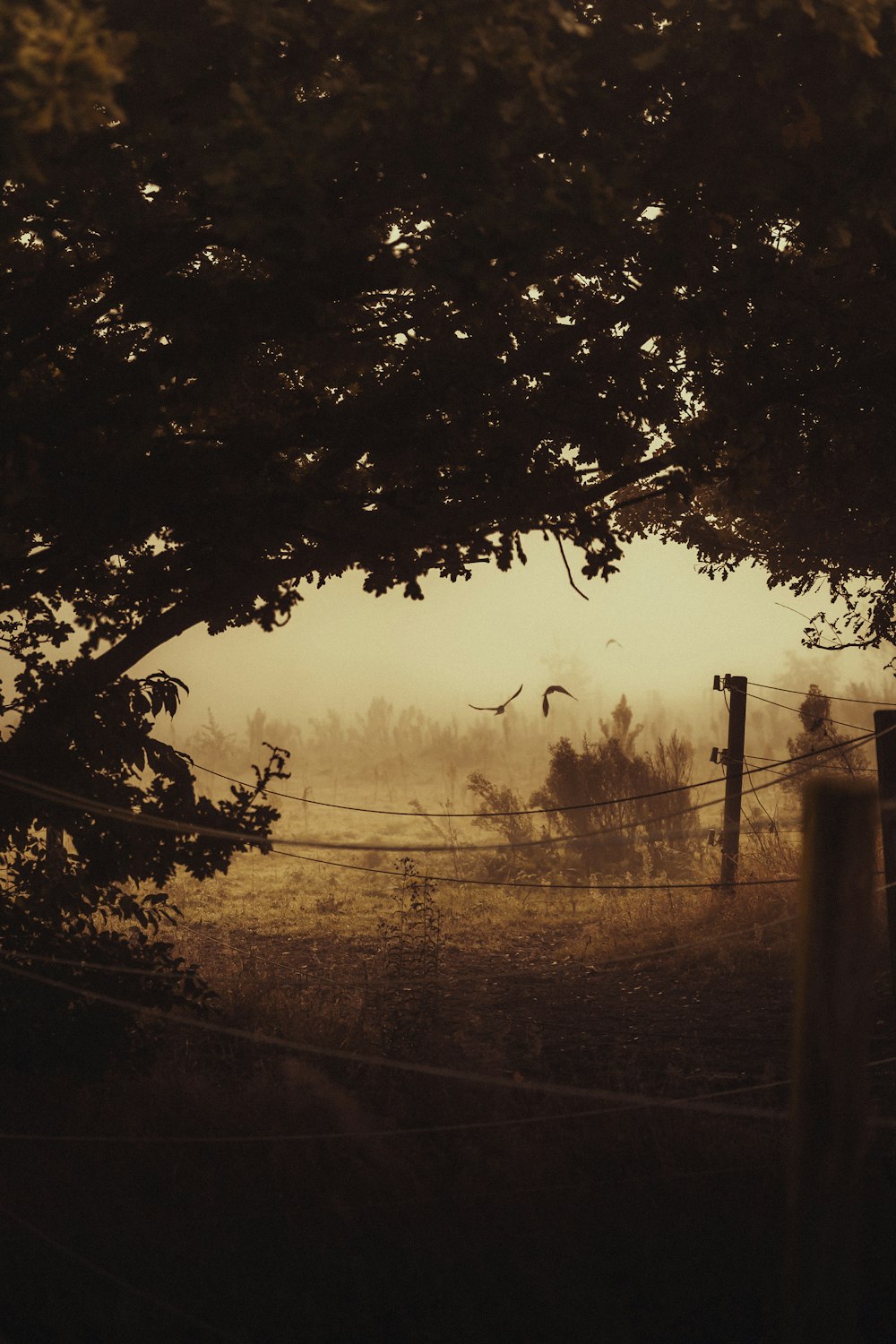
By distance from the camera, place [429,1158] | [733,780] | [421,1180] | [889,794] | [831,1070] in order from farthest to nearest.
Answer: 1. [733,780]
2. [889,794]
3. [429,1158]
4. [421,1180]
5. [831,1070]

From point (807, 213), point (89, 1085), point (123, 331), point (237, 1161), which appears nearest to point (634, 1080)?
point (237, 1161)

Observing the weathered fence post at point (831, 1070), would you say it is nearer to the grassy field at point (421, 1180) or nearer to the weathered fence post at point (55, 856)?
the grassy field at point (421, 1180)

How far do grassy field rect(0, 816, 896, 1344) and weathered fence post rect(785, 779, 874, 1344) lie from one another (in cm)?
133

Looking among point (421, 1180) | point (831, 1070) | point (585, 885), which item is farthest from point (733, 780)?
point (831, 1070)

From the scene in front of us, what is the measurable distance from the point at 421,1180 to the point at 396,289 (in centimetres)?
514

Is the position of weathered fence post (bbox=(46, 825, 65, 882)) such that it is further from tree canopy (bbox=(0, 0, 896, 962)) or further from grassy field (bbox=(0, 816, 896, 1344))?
grassy field (bbox=(0, 816, 896, 1344))

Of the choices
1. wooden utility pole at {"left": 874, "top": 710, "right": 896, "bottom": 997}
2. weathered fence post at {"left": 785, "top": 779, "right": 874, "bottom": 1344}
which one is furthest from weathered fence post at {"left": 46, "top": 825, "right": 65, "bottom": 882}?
wooden utility pole at {"left": 874, "top": 710, "right": 896, "bottom": 997}

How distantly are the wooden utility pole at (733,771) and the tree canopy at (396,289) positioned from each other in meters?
7.23

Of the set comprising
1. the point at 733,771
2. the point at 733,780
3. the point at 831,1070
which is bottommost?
the point at 831,1070

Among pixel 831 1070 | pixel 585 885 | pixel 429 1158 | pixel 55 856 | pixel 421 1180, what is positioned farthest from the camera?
pixel 585 885

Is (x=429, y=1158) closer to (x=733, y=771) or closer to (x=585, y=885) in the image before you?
(x=585, y=885)

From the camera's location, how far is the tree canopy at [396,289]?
4.51 m

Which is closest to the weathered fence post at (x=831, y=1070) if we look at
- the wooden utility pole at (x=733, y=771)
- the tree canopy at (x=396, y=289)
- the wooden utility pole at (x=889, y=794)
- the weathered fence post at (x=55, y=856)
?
the tree canopy at (x=396, y=289)

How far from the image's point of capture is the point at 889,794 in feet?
24.0
